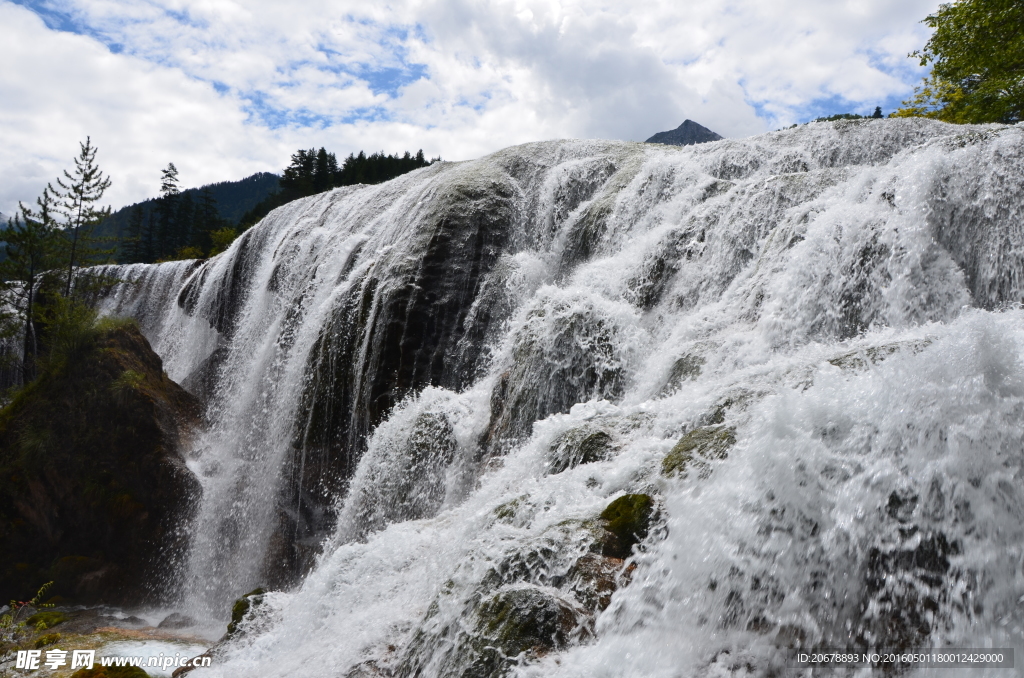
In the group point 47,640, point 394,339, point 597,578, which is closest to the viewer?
point 597,578

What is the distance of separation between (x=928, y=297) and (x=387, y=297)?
10.2 meters

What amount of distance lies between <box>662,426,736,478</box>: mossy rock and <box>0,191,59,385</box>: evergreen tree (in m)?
29.8

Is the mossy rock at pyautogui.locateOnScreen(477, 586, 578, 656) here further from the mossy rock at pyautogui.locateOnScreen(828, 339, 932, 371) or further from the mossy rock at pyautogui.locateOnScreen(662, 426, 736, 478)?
the mossy rock at pyautogui.locateOnScreen(828, 339, 932, 371)

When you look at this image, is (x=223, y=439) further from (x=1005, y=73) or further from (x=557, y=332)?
(x=1005, y=73)

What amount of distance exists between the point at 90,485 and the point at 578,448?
14033mm

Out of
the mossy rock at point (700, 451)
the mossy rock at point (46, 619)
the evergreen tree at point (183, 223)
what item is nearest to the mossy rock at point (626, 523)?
the mossy rock at point (700, 451)

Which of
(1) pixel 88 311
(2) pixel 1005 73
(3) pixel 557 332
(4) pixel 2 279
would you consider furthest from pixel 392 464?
(4) pixel 2 279

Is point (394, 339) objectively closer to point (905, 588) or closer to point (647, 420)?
point (647, 420)

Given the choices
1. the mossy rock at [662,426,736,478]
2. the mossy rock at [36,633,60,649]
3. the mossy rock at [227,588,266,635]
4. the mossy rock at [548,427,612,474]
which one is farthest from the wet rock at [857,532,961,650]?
the mossy rock at [36,633,60,649]

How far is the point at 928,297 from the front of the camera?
677cm

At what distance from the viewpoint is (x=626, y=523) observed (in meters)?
4.86

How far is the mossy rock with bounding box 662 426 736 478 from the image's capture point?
4742mm

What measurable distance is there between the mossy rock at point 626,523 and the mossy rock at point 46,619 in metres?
13.1

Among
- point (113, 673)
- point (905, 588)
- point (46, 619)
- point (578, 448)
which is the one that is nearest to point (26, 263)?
point (46, 619)
